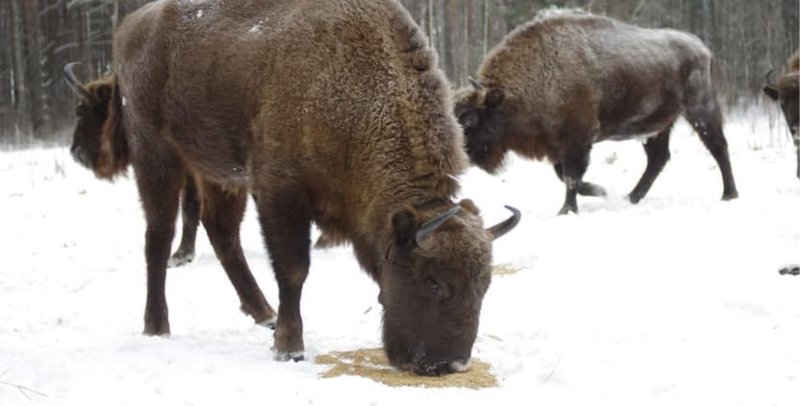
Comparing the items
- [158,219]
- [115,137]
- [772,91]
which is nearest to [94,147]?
[115,137]

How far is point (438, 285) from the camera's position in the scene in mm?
4633

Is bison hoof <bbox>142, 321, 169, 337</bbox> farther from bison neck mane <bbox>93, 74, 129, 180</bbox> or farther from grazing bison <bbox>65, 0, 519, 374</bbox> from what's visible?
bison neck mane <bbox>93, 74, 129, 180</bbox>

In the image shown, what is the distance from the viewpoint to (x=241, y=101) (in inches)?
210

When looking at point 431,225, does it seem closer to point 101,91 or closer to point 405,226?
point 405,226

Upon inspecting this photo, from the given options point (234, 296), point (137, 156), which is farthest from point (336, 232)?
point (234, 296)

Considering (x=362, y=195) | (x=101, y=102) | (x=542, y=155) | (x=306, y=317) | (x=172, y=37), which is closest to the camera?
(x=362, y=195)

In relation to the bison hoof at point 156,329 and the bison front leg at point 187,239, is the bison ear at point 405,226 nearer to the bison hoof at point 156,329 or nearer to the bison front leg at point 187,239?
the bison hoof at point 156,329

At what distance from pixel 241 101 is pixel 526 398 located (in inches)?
94.8

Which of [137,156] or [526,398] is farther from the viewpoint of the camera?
[137,156]

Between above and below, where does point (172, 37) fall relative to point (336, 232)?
above

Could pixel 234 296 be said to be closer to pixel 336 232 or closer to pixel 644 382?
pixel 336 232

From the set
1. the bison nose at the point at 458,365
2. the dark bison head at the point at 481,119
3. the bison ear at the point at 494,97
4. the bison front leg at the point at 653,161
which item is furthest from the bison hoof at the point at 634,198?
the bison nose at the point at 458,365

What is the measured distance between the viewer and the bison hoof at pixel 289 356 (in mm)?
5117

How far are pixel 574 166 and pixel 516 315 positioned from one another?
17.9 ft
